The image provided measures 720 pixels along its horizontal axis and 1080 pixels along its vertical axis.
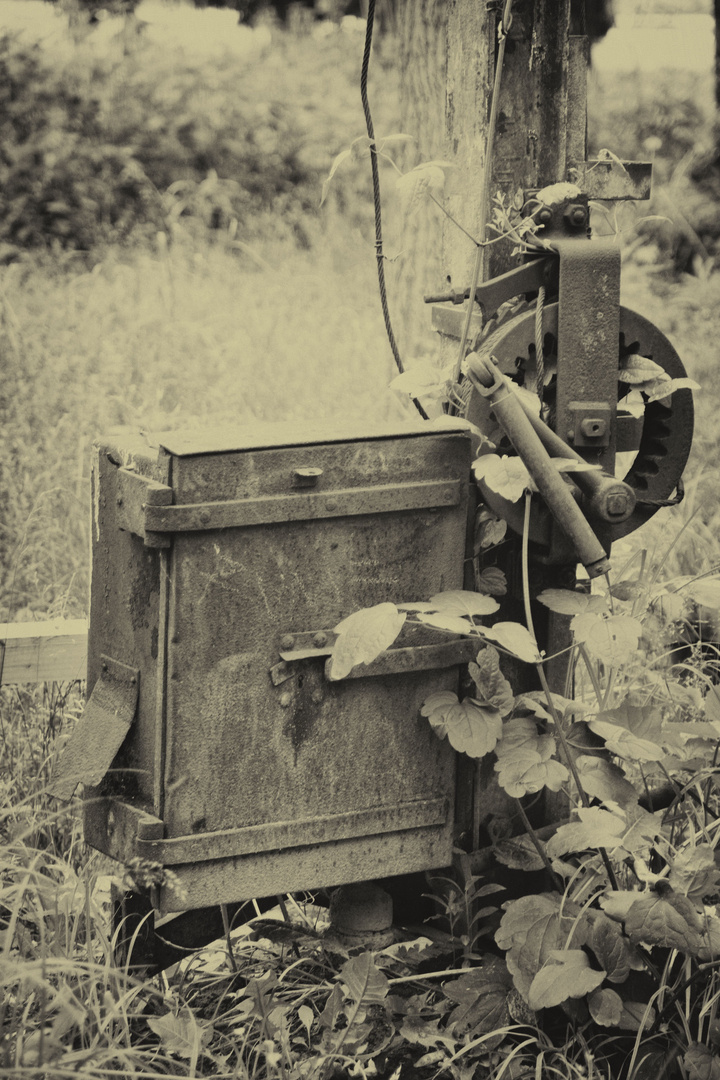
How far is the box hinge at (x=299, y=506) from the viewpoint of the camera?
2033 mm

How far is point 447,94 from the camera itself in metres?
2.51

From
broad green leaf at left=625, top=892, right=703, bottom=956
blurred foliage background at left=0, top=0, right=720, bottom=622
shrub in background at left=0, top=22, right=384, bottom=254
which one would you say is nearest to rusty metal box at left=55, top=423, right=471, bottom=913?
broad green leaf at left=625, top=892, right=703, bottom=956

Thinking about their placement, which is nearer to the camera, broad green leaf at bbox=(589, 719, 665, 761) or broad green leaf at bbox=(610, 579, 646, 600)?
broad green leaf at bbox=(589, 719, 665, 761)

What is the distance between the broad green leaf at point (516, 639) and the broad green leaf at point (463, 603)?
0.04 metres

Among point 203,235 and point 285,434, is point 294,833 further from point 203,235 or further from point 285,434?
point 203,235

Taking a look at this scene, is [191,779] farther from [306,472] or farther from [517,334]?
[517,334]

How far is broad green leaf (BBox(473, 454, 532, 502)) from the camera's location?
2129mm

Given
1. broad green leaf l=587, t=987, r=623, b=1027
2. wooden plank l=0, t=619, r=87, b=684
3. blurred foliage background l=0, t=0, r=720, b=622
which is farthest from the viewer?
blurred foliage background l=0, t=0, r=720, b=622

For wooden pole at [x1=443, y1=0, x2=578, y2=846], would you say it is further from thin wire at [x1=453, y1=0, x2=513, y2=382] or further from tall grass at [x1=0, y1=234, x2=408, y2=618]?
tall grass at [x1=0, y1=234, x2=408, y2=618]

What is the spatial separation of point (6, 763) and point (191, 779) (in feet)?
3.33

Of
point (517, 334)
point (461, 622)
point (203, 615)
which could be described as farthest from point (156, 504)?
point (517, 334)

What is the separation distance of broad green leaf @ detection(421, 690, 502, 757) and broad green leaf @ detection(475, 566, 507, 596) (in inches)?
8.6

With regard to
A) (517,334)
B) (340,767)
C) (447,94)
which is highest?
(447,94)

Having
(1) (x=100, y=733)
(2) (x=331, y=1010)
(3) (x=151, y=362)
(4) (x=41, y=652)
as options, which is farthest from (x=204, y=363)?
(2) (x=331, y=1010)
